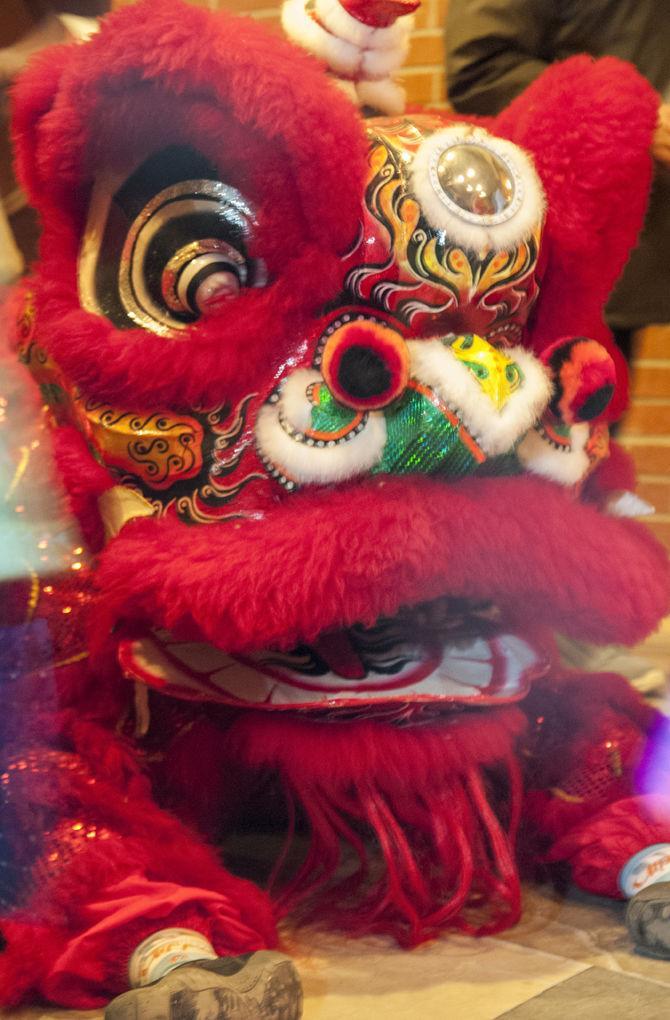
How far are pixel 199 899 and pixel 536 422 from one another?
350 mm

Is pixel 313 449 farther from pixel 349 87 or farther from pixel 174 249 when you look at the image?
pixel 349 87

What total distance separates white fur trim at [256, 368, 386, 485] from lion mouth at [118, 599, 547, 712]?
0.36 ft

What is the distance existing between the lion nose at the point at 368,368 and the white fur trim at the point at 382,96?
0.21 metres

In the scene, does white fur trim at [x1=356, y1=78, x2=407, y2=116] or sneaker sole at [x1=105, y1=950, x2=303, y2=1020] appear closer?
sneaker sole at [x1=105, y1=950, x2=303, y2=1020]

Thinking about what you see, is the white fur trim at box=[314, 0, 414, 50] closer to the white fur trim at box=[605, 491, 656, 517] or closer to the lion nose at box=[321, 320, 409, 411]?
the lion nose at box=[321, 320, 409, 411]

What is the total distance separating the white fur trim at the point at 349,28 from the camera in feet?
2.47

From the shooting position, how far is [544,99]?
0.77m

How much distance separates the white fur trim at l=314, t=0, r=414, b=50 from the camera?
75 centimetres

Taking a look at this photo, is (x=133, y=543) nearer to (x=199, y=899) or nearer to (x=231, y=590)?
(x=231, y=590)

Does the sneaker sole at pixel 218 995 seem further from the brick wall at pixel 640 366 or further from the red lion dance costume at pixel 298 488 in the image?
the brick wall at pixel 640 366

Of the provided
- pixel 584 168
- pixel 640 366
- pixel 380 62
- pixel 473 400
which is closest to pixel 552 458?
pixel 473 400

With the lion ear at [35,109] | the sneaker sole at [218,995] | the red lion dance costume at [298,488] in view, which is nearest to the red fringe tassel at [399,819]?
the red lion dance costume at [298,488]

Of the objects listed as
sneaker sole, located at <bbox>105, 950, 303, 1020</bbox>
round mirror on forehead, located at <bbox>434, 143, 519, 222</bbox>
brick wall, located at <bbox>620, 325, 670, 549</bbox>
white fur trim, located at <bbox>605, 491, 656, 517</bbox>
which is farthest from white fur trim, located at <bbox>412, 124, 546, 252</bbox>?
brick wall, located at <bbox>620, 325, 670, 549</bbox>

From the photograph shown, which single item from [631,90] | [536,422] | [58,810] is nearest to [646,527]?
[536,422]
